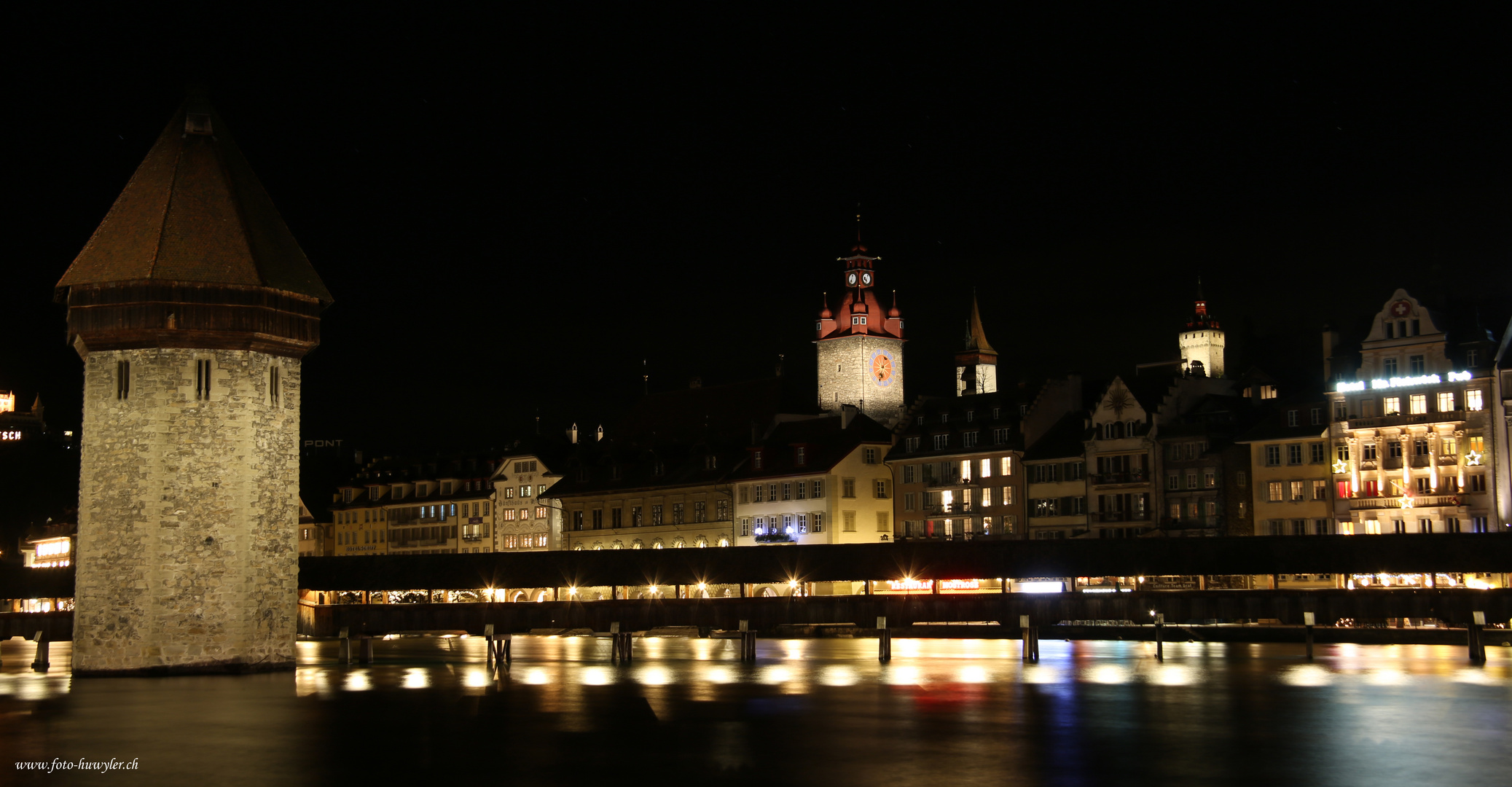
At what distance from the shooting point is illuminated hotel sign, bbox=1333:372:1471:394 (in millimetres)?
58250

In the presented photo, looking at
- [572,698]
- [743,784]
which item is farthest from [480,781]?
[572,698]

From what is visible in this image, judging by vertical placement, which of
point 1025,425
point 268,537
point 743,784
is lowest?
point 743,784

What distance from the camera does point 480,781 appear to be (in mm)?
19266

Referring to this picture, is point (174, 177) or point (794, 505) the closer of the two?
point (174, 177)

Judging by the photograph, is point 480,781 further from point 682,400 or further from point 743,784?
point 682,400

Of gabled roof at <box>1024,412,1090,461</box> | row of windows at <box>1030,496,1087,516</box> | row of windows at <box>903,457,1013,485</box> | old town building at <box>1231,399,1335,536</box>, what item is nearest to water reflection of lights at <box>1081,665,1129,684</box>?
old town building at <box>1231,399,1335,536</box>

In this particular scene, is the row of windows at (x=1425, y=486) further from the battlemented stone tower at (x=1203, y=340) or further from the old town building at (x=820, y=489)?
the battlemented stone tower at (x=1203, y=340)

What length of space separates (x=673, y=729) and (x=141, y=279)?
68.8ft

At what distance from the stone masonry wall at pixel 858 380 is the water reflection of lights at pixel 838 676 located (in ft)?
217

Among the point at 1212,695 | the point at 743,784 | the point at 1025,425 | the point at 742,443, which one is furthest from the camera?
the point at 742,443

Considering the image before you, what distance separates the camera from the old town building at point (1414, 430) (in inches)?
2267

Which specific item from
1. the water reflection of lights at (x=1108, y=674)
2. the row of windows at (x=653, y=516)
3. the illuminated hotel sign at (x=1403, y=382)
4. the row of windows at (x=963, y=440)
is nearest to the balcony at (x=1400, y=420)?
the illuminated hotel sign at (x=1403, y=382)

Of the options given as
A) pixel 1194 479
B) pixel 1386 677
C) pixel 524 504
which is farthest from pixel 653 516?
pixel 1386 677

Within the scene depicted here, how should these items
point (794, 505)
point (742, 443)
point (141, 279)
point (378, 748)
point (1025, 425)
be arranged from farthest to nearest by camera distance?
point (742, 443) → point (794, 505) → point (1025, 425) → point (141, 279) → point (378, 748)
